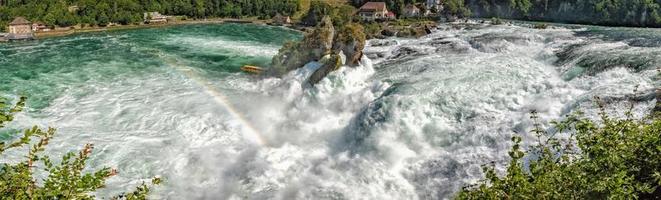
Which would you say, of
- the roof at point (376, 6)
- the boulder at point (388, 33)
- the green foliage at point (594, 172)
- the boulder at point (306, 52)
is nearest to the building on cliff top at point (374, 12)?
the roof at point (376, 6)

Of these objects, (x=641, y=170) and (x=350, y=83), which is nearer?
(x=641, y=170)

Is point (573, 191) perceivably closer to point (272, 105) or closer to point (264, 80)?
point (272, 105)

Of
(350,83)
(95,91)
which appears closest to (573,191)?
(350,83)

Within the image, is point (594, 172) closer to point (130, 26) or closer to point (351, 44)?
point (351, 44)

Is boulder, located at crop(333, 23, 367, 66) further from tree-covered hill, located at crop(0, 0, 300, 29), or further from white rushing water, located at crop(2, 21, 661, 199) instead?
tree-covered hill, located at crop(0, 0, 300, 29)

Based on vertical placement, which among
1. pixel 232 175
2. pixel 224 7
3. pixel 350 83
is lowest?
pixel 232 175

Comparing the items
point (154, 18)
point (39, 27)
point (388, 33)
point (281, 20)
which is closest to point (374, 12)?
point (281, 20)
